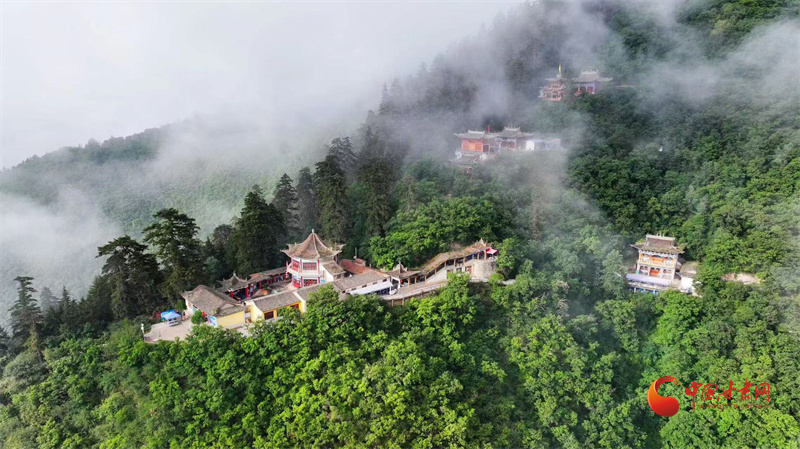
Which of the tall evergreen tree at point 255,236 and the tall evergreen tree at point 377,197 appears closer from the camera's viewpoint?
the tall evergreen tree at point 255,236

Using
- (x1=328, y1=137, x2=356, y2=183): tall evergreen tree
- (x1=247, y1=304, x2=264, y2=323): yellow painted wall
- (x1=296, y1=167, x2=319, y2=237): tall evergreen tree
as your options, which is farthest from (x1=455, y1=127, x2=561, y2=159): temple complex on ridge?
(x1=247, y1=304, x2=264, y2=323): yellow painted wall

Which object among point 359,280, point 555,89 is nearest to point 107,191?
point 359,280

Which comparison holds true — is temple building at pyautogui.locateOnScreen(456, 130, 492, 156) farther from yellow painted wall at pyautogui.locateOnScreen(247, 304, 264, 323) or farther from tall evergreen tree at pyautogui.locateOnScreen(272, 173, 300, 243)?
yellow painted wall at pyautogui.locateOnScreen(247, 304, 264, 323)

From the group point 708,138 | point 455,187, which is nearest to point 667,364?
point 455,187

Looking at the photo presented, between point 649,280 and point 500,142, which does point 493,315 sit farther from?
point 500,142

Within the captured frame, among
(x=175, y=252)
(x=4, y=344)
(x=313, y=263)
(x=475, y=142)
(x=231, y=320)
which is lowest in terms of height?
(x=4, y=344)

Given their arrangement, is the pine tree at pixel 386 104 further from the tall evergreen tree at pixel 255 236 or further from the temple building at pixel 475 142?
the tall evergreen tree at pixel 255 236

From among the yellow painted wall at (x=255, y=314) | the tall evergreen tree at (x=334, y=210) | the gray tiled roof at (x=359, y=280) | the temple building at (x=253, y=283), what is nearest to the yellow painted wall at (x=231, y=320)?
the yellow painted wall at (x=255, y=314)
